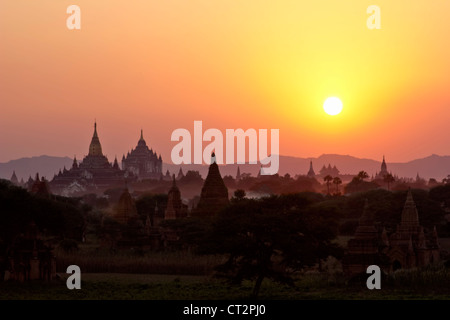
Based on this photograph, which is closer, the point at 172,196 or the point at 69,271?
the point at 69,271

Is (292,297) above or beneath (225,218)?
beneath

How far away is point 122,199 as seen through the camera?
122 meters

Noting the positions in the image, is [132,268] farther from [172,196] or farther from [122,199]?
[122,199]

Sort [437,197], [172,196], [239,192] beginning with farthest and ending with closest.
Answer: [437,197] < [172,196] < [239,192]

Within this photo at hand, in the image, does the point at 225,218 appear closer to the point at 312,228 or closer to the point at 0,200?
the point at 312,228

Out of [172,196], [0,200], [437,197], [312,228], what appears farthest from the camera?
[437,197]

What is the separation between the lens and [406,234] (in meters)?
70.9

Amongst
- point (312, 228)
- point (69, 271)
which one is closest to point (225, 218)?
point (312, 228)
